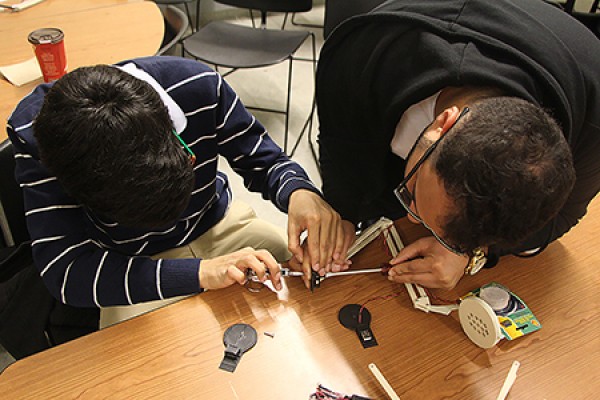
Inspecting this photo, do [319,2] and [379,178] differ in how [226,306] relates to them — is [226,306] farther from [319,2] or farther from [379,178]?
[319,2]

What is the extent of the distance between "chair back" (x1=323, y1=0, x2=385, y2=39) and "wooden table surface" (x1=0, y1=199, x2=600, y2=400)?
47.8 inches

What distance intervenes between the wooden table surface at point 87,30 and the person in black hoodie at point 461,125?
1.04 metres

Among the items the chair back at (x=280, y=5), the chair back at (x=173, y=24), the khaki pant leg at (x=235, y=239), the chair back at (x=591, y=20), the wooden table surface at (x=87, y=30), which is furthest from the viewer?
the chair back at (x=280, y=5)

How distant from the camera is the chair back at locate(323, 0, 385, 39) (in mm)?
1920

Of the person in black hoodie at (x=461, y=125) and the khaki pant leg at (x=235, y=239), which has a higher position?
the person in black hoodie at (x=461, y=125)

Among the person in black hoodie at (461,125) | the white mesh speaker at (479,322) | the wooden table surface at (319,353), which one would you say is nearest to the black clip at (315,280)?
the wooden table surface at (319,353)

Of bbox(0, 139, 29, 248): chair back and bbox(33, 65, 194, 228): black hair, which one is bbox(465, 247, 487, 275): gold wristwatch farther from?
bbox(0, 139, 29, 248): chair back

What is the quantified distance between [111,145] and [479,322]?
76cm

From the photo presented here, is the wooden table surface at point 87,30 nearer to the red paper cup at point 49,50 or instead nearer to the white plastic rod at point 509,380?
the red paper cup at point 49,50

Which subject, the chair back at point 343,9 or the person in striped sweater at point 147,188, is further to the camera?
the chair back at point 343,9

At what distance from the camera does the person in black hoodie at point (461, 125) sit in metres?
0.73

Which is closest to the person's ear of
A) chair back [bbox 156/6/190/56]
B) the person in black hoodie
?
the person in black hoodie

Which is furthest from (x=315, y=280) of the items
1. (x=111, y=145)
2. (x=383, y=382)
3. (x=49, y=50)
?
(x=49, y=50)

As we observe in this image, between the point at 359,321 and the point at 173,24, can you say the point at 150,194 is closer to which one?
the point at 359,321
